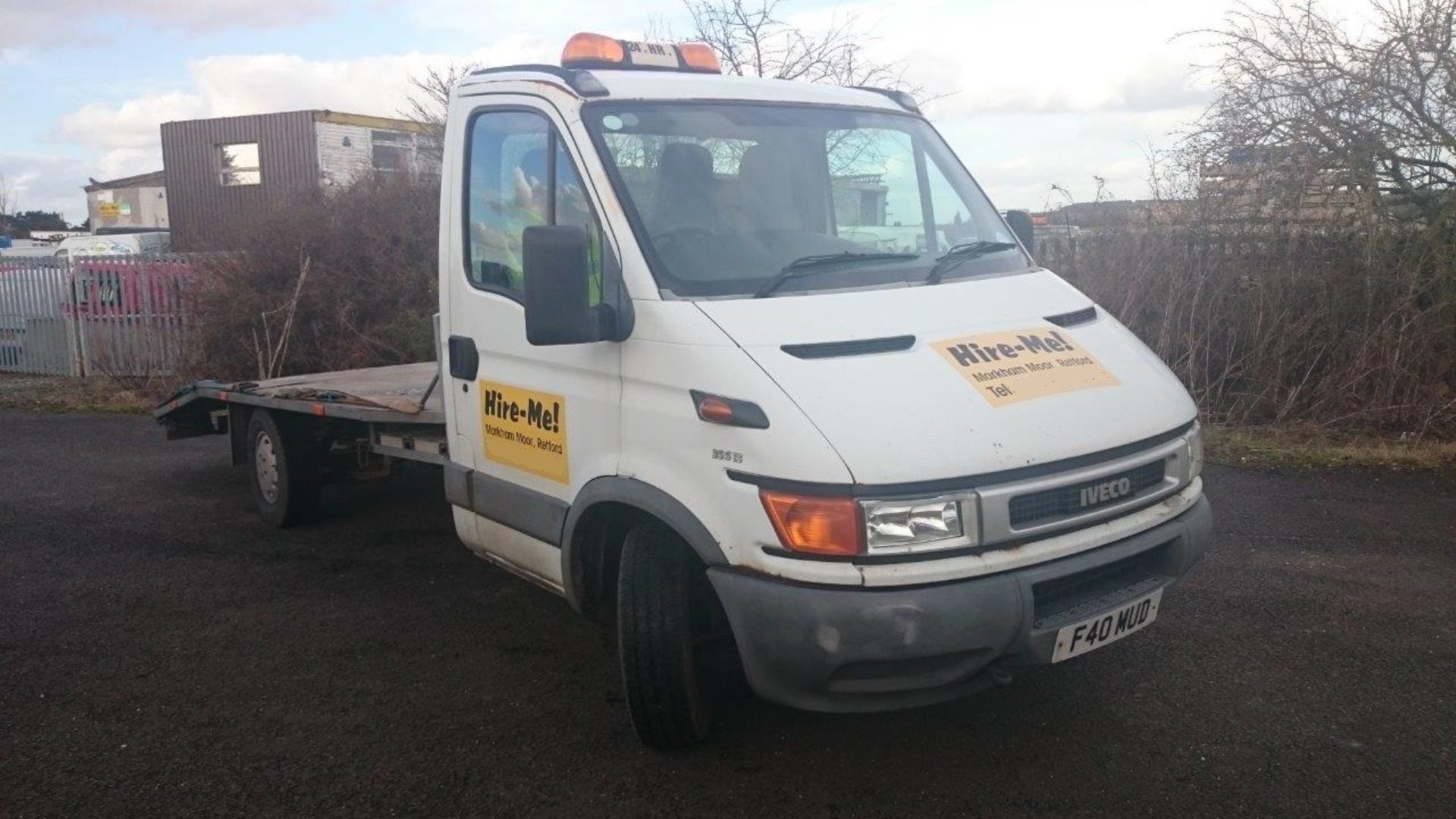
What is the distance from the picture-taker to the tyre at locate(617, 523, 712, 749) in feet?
12.8

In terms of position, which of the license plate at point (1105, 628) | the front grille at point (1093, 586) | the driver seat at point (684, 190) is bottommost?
the license plate at point (1105, 628)

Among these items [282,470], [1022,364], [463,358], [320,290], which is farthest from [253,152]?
[1022,364]

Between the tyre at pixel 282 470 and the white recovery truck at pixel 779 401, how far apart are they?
2.39 m

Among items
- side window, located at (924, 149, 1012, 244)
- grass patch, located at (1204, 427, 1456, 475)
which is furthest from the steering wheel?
grass patch, located at (1204, 427, 1456, 475)

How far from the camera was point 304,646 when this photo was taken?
5344 millimetres

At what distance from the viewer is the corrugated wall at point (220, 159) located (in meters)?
26.3

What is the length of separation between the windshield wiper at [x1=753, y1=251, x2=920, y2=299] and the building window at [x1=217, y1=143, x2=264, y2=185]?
1028 inches

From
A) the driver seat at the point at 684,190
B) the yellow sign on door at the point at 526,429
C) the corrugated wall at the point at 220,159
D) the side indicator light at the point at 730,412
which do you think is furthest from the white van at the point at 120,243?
the side indicator light at the point at 730,412

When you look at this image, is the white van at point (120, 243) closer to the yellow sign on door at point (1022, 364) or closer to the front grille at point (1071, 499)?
the yellow sign on door at point (1022, 364)

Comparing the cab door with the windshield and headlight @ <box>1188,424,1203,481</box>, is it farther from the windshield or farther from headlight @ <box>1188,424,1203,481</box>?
headlight @ <box>1188,424,1203,481</box>

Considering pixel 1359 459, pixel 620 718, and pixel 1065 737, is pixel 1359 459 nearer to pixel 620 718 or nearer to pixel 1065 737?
pixel 1065 737

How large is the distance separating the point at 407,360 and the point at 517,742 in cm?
919

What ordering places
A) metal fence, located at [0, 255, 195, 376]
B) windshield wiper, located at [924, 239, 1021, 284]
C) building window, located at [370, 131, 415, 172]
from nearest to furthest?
windshield wiper, located at [924, 239, 1021, 284], metal fence, located at [0, 255, 195, 376], building window, located at [370, 131, 415, 172]

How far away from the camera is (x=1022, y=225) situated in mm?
5516
